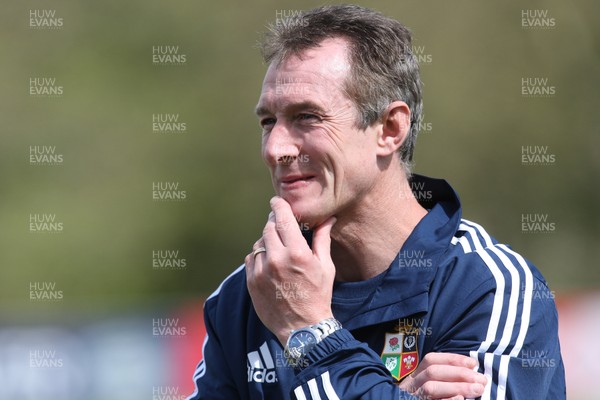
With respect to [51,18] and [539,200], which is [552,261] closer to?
[539,200]

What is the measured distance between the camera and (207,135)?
17656 mm

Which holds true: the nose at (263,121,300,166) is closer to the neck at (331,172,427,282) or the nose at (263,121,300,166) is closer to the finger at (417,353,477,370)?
the neck at (331,172,427,282)

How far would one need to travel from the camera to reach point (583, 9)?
57.1 feet

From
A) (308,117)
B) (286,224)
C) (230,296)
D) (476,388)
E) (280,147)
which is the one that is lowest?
(476,388)

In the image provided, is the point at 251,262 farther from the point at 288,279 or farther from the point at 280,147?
the point at 280,147

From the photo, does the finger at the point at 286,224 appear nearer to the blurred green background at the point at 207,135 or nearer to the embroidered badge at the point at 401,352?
the embroidered badge at the point at 401,352

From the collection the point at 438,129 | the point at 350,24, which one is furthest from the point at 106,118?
the point at 350,24

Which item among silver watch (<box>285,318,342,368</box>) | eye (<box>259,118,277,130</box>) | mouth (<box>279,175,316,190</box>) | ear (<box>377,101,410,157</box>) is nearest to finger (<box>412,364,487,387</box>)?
silver watch (<box>285,318,342,368</box>)

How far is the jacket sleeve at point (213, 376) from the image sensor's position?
3.85 meters

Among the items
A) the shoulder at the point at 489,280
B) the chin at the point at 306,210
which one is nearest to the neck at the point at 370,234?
the chin at the point at 306,210

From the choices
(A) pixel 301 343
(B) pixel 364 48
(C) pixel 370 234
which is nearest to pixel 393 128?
(B) pixel 364 48

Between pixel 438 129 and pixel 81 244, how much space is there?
6.54 metres

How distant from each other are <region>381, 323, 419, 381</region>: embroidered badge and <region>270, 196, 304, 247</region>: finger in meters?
0.51

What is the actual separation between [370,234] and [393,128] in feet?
1.51
